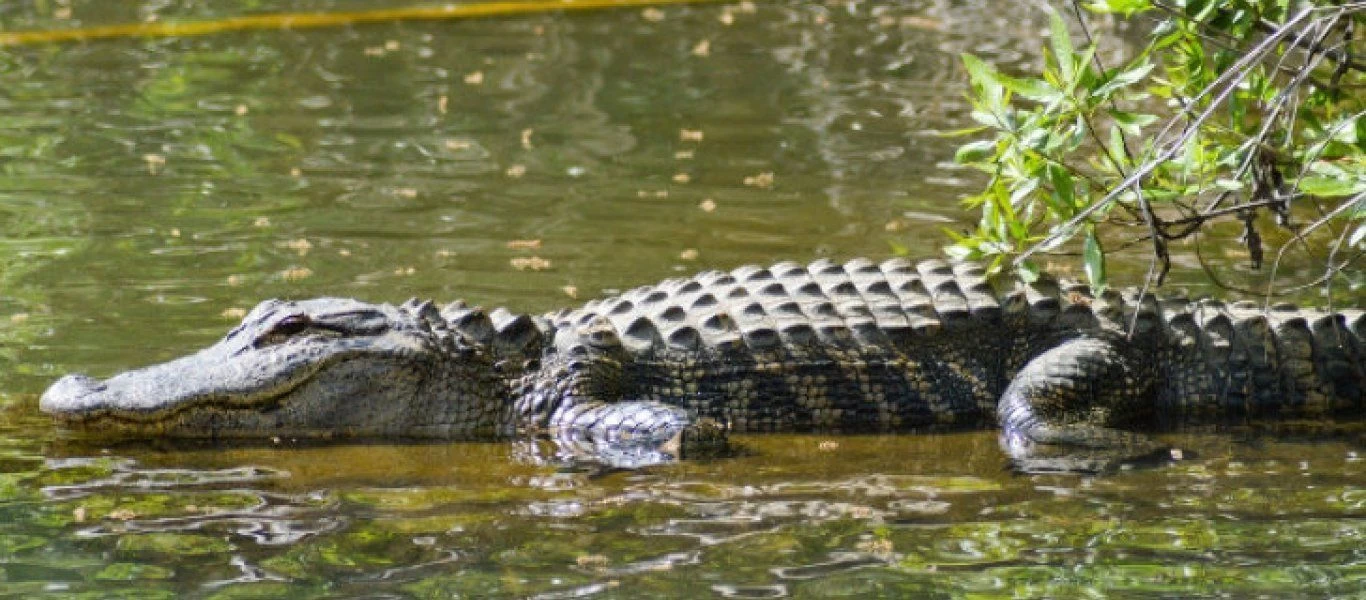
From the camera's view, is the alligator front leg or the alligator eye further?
the alligator eye

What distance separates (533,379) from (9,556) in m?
2.23

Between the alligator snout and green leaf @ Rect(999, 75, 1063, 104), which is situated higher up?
green leaf @ Rect(999, 75, 1063, 104)

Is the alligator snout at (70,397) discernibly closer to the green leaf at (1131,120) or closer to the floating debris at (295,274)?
the floating debris at (295,274)

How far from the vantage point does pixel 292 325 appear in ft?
23.5

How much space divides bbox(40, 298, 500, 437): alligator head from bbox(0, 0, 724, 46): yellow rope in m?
9.48

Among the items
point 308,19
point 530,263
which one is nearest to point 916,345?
point 530,263

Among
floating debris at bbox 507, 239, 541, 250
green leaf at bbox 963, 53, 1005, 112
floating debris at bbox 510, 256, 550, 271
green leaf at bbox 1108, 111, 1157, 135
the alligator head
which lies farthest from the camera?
floating debris at bbox 507, 239, 541, 250

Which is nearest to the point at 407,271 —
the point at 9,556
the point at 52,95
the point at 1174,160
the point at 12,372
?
the point at 12,372

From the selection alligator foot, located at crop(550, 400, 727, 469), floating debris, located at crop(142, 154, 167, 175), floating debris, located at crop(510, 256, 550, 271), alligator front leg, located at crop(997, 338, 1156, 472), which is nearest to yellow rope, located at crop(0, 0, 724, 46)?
floating debris, located at crop(142, 154, 167, 175)

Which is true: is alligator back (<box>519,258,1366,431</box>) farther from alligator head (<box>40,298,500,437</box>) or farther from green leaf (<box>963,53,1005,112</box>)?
green leaf (<box>963,53,1005,112</box>)

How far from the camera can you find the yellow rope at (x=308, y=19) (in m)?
16.1

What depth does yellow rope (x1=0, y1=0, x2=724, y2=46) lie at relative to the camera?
52.9 feet

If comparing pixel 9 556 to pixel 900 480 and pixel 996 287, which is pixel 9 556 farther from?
pixel 996 287

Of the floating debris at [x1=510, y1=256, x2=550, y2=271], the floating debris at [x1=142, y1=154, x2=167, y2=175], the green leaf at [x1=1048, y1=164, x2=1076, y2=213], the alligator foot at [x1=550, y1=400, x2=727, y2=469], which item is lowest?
the alligator foot at [x1=550, y1=400, x2=727, y2=469]
